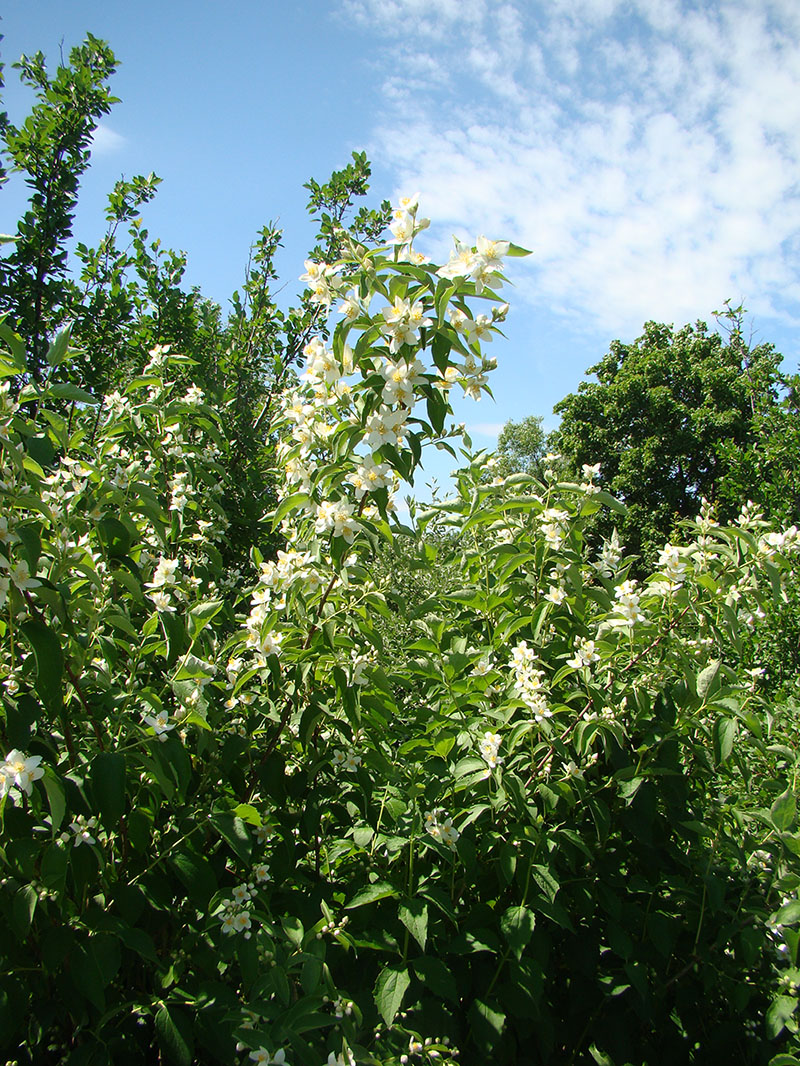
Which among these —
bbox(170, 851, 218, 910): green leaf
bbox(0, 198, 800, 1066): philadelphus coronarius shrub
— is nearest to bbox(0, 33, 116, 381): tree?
bbox(0, 198, 800, 1066): philadelphus coronarius shrub

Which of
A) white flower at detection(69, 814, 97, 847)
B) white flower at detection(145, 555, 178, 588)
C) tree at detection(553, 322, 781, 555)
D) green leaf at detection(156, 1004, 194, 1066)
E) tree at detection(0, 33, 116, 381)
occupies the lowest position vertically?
green leaf at detection(156, 1004, 194, 1066)

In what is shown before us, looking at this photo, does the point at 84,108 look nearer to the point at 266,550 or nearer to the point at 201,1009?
the point at 266,550

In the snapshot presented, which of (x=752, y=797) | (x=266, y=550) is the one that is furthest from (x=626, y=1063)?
(x=266, y=550)

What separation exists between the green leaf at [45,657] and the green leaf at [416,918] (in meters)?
0.93

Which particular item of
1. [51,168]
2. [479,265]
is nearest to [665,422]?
[51,168]

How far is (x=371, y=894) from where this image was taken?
5.38 feet

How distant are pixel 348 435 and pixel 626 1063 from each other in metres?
1.82

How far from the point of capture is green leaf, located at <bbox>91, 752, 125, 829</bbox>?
134 centimetres

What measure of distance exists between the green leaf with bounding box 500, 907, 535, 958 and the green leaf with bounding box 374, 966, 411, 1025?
0.86 feet

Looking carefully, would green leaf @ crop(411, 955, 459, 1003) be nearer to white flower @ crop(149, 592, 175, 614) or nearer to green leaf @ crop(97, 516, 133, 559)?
white flower @ crop(149, 592, 175, 614)

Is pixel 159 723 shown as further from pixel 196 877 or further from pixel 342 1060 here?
pixel 342 1060

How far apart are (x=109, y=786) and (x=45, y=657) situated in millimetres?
285

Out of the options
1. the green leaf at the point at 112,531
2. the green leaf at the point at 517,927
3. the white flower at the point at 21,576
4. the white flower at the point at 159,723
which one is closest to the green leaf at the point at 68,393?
the green leaf at the point at 112,531

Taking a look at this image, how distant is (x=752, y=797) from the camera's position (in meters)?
2.14
